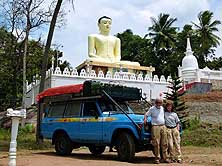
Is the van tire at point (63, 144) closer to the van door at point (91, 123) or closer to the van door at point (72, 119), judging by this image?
the van door at point (72, 119)

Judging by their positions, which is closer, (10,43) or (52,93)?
(52,93)

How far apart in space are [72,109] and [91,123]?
1.31m

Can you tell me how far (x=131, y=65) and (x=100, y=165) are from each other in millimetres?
23377

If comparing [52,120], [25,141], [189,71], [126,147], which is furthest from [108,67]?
[126,147]

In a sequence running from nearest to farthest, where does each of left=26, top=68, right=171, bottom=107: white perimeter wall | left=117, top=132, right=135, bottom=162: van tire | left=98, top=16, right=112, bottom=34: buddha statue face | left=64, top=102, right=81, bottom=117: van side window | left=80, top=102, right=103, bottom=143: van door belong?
1. left=117, top=132, right=135, bottom=162: van tire
2. left=80, top=102, right=103, bottom=143: van door
3. left=64, top=102, right=81, bottom=117: van side window
4. left=26, top=68, right=171, bottom=107: white perimeter wall
5. left=98, top=16, right=112, bottom=34: buddha statue face

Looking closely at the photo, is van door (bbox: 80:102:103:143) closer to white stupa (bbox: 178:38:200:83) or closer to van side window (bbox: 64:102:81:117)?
van side window (bbox: 64:102:81:117)

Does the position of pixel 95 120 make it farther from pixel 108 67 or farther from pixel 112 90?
pixel 108 67

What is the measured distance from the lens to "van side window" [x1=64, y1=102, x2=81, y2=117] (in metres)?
12.7

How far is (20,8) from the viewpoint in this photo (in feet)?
72.1

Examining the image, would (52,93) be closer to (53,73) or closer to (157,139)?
(157,139)

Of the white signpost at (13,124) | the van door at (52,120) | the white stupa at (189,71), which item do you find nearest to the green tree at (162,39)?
the white stupa at (189,71)

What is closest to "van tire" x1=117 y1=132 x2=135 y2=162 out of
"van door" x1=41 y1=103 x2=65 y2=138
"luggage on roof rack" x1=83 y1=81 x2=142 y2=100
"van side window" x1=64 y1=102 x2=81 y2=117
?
"luggage on roof rack" x1=83 y1=81 x2=142 y2=100

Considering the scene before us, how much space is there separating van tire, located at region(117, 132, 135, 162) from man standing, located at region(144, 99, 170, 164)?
580 millimetres

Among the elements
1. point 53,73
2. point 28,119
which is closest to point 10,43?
point 53,73
